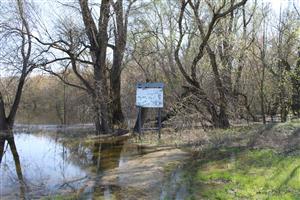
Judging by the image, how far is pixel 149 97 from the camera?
1788cm

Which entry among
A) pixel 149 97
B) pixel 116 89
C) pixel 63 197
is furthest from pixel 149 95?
pixel 63 197

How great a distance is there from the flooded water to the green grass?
2.27 feet

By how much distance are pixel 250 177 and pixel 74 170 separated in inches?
207

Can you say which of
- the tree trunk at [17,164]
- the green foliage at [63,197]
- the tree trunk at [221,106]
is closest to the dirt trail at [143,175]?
the green foliage at [63,197]

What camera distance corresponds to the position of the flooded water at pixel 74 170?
9547 millimetres

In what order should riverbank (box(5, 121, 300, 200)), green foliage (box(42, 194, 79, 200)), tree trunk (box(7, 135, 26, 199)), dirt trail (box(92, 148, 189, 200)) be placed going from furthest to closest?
tree trunk (box(7, 135, 26, 199)), dirt trail (box(92, 148, 189, 200)), riverbank (box(5, 121, 300, 200)), green foliage (box(42, 194, 79, 200))

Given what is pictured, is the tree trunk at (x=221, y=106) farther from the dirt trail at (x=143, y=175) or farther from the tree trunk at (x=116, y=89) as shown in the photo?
the tree trunk at (x=116, y=89)

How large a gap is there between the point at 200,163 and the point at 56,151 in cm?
698

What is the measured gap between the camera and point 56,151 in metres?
16.7

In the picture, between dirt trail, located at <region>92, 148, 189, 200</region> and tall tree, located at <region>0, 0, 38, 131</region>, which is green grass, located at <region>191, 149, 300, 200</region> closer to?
dirt trail, located at <region>92, 148, 189, 200</region>

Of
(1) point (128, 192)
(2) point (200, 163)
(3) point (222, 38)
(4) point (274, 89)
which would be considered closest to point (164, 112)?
(3) point (222, 38)

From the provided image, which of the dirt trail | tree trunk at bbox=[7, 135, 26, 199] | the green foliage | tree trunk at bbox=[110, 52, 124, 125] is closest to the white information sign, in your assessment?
the dirt trail

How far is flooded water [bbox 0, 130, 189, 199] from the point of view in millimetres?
9547

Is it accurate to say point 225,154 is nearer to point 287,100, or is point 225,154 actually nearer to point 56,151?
point 56,151
